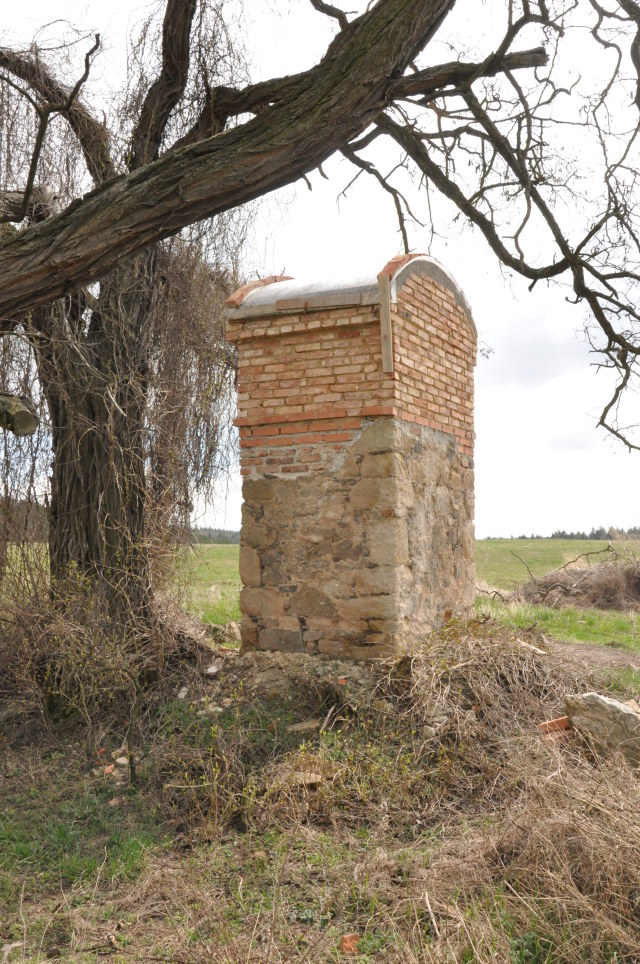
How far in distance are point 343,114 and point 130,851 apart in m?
4.64

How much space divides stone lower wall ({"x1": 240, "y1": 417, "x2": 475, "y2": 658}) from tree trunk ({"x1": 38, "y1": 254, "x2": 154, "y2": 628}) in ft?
4.25

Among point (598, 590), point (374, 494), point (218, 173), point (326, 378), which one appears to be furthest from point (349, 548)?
point (598, 590)

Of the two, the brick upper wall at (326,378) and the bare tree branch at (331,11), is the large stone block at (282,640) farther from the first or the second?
the bare tree branch at (331,11)

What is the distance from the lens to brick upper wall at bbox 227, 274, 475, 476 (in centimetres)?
718

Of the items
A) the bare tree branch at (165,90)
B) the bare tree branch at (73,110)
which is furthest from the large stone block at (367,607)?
the bare tree branch at (73,110)

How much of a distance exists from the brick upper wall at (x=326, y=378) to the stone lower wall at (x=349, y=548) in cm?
11

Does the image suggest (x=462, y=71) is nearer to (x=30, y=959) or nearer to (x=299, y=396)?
(x=299, y=396)

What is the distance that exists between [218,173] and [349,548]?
11.0 ft

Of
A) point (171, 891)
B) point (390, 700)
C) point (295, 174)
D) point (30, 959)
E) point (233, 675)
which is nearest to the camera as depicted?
point (30, 959)

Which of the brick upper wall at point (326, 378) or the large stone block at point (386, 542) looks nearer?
the large stone block at point (386, 542)

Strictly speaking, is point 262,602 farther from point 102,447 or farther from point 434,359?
point 434,359

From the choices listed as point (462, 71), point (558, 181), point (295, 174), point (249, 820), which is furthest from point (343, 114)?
point (249, 820)

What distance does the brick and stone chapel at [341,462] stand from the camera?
705cm

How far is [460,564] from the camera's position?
8.45 meters
